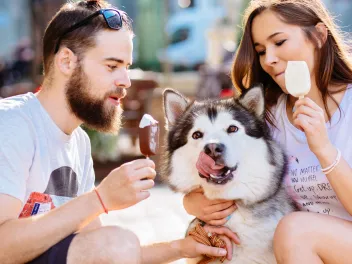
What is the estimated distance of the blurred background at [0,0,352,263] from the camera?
596cm

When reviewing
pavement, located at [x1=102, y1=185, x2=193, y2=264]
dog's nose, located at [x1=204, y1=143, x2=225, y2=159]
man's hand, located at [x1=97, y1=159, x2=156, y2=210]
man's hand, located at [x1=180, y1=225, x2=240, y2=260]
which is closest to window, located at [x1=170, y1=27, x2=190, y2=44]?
pavement, located at [x1=102, y1=185, x2=193, y2=264]

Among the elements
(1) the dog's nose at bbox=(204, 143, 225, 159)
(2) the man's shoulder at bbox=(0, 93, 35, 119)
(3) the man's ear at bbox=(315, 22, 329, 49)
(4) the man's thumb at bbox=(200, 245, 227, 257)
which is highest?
(3) the man's ear at bbox=(315, 22, 329, 49)

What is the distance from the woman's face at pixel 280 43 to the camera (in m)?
2.71

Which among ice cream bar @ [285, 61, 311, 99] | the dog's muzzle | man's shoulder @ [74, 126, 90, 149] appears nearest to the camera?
ice cream bar @ [285, 61, 311, 99]

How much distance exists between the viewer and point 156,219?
5406mm

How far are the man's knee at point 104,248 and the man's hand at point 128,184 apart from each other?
117 mm

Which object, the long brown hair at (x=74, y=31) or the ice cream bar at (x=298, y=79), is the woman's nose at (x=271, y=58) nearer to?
the ice cream bar at (x=298, y=79)

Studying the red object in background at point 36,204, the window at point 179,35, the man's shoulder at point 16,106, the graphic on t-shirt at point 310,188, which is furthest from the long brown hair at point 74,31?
the window at point 179,35

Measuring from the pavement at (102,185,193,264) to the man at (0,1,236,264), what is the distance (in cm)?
185

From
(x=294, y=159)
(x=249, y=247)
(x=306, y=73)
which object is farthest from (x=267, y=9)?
(x=249, y=247)

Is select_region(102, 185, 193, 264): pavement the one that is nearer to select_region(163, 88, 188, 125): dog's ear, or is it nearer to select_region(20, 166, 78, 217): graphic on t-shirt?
select_region(163, 88, 188, 125): dog's ear

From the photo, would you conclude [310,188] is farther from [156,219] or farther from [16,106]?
[156,219]

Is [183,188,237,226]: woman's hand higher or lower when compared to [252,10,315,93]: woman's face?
lower

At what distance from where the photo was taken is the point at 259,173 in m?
2.65
